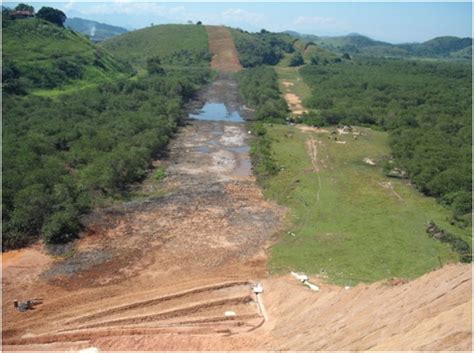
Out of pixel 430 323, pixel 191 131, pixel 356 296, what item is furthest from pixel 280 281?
pixel 191 131

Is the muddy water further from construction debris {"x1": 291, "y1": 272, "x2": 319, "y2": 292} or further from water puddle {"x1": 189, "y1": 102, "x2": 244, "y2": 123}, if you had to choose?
construction debris {"x1": 291, "y1": 272, "x2": 319, "y2": 292}

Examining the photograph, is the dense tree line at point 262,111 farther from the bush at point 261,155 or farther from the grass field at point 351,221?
the grass field at point 351,221

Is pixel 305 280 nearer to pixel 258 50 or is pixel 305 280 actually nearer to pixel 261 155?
pixel 261 155

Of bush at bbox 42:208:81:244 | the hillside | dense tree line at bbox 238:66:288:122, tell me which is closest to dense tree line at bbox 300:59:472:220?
dense tree line at bbox 238:66:288:122

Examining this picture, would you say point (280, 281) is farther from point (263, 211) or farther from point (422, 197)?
point (422, 197)

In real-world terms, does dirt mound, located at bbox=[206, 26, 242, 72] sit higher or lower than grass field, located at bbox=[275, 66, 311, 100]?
higher

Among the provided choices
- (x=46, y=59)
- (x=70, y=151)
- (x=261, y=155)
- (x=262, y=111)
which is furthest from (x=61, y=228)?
(x=46, y=59)
